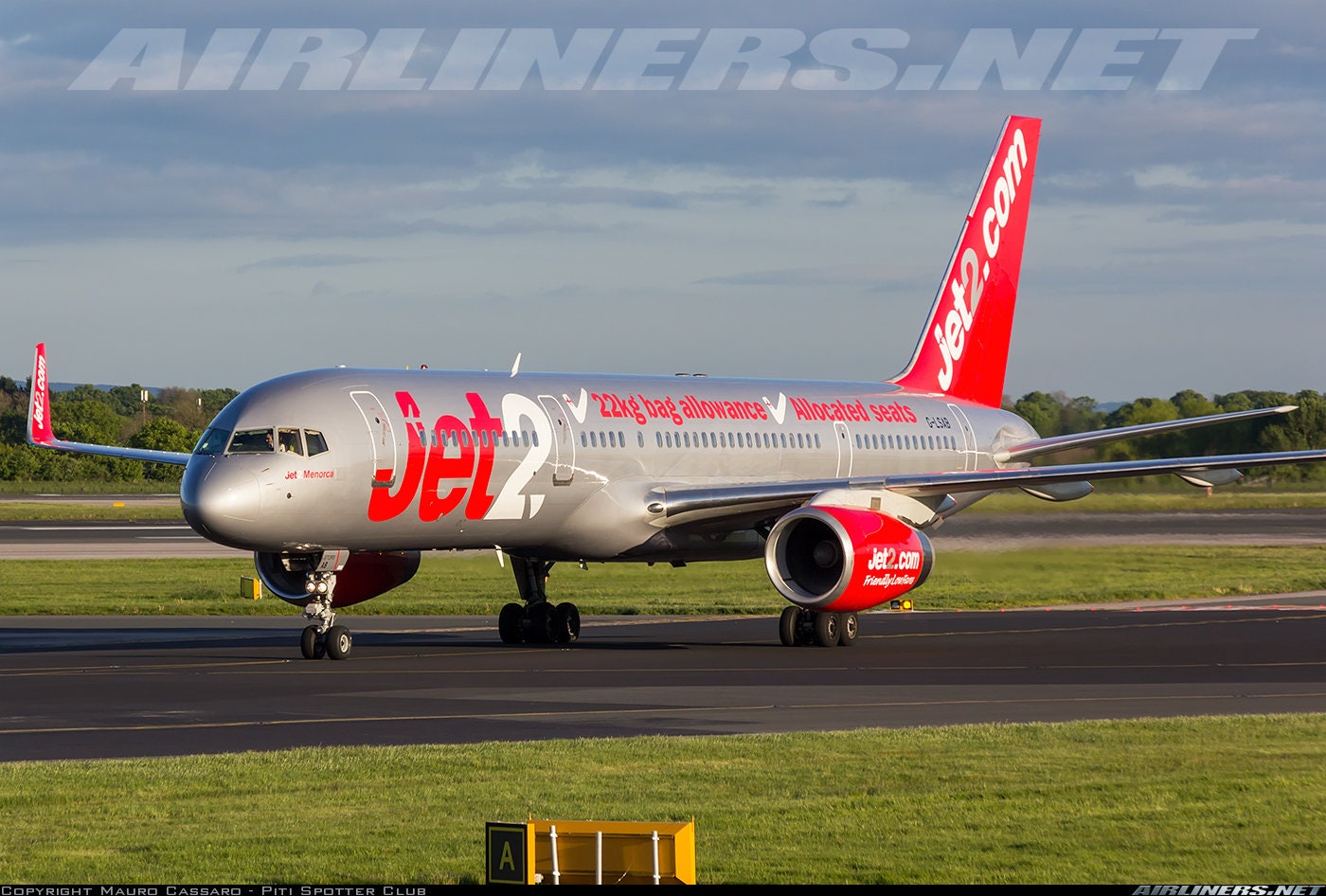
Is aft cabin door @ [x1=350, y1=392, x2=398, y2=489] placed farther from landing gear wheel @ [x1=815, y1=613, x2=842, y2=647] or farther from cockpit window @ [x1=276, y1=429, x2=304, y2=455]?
landing gear wheel @ [x1=815, y1=613, x2=842, y2=647]

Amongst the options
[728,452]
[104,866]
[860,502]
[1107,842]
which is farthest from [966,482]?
[104,866]

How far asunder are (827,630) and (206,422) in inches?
3695

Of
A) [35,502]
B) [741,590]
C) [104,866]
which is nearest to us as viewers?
[104,866]

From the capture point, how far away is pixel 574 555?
3091 centimetres

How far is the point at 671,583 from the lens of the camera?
46.8 m

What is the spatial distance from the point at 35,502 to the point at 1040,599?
69.9 m

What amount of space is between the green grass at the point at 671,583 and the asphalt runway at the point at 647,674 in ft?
3.37

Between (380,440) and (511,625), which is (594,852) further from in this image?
(511,625)

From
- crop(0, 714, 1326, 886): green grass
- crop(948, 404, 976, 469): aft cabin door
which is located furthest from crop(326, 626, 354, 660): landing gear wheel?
crop(948, 404, 976, 469): aft cabin door

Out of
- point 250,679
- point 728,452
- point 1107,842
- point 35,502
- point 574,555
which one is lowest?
point 1107,842

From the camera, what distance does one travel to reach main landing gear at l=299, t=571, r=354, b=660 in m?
27.3

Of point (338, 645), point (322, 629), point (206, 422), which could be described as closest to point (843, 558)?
point (338, 645)

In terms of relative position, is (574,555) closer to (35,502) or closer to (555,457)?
(555,457)

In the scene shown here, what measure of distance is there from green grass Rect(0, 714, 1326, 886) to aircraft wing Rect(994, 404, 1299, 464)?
15471mm
